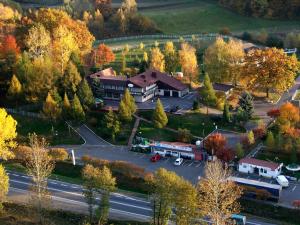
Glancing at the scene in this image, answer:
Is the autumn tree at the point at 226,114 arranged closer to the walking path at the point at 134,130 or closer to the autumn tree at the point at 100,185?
the walking path at the point at 134,130

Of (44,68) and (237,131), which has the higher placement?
(44,68)

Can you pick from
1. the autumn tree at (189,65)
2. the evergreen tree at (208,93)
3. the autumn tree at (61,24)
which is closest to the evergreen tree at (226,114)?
the evergreen tree at (208,93)

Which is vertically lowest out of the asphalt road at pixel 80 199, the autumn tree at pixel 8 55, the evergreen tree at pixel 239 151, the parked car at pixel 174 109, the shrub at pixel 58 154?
the asphalt road at pixel 80 199

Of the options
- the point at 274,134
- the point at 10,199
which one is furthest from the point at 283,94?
the point at 10,199

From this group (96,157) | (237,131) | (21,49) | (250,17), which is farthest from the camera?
(250,17)

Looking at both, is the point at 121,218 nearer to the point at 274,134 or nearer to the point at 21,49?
the point at 274,134

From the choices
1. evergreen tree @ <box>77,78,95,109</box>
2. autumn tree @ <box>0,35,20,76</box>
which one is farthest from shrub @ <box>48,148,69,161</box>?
autumn tree @ <box>0,35,20,76</box>

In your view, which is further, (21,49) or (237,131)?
(21,49)
